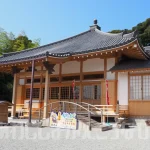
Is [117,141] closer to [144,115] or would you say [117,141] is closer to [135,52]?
[144,115]

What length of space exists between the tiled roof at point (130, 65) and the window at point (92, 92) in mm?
1855

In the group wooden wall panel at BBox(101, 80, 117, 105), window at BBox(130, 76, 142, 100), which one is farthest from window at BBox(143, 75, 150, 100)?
wooden wall panel at BBox(101, 80, 117, 105)

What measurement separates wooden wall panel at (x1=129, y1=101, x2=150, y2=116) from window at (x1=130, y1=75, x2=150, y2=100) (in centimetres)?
29

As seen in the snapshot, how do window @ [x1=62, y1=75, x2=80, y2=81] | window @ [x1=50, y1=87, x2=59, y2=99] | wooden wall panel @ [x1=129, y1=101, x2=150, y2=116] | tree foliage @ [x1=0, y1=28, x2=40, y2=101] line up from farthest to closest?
1. tree foliage @ [x1=0, y1=28, x2=40, y2=101]
2. window @ [x1=50, y1=87, x2=59, y2=99]
3. window @ [x1=62, y1=75, x2=80, y2=81]
4. wooden wall panel @ [x1=129, y1=101, x2=150, y2=116]

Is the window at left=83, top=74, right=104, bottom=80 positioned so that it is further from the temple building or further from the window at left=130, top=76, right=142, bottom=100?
the window at left=130, top=76, right=142, bottom=100

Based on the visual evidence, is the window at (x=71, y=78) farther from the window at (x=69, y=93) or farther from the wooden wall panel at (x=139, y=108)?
the wooden wall panel at (x=139, y=108)

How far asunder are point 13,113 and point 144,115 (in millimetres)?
8239

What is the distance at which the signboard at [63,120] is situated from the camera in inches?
406

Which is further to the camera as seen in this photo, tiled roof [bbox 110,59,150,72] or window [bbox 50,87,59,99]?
window [bbox 50,87,59,99]

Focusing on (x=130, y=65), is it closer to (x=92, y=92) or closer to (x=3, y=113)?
(x=92, y=92)

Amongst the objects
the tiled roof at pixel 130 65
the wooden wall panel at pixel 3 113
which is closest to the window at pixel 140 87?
the tiled roof at pixel 130 65

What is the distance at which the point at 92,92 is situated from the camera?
14367mm

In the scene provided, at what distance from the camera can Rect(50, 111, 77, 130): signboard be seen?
10.3 meters

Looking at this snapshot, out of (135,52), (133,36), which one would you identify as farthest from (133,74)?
(133,36)
